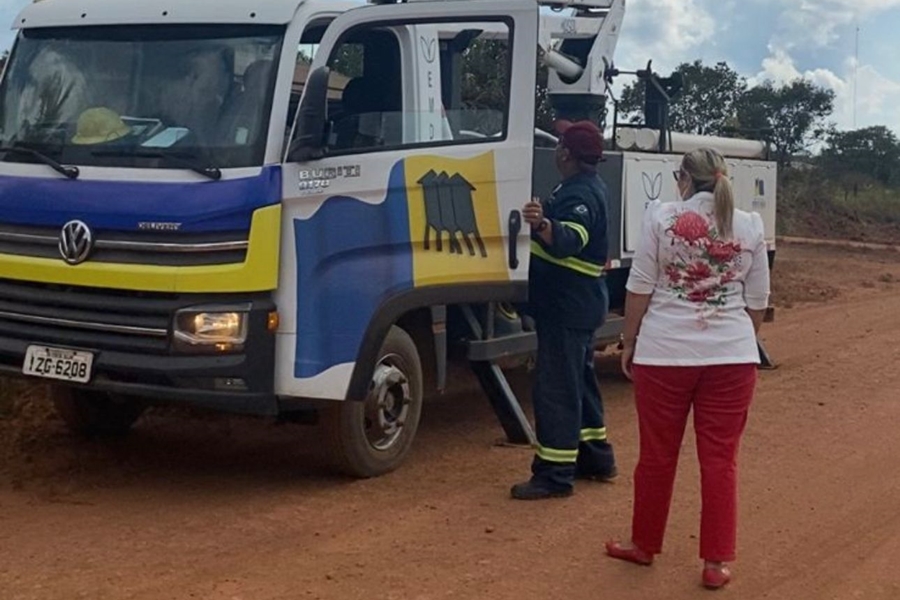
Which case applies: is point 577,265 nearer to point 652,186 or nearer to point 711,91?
point 652,186

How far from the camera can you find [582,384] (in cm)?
667

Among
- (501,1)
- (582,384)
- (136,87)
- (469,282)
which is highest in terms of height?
(501,1)

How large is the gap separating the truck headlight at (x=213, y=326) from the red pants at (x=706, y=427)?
72.4 inches

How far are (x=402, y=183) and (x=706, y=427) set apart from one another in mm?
2053

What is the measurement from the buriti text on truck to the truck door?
0.01m

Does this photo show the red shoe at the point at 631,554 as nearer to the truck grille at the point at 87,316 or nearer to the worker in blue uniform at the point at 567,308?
the worker in blue uniform at the point at 567,308

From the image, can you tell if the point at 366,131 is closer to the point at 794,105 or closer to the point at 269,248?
the point at 269,248

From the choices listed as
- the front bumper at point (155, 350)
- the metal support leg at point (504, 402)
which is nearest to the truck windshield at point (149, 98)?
the front bumper at point (155, 350)

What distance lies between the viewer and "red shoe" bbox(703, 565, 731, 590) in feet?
17.2

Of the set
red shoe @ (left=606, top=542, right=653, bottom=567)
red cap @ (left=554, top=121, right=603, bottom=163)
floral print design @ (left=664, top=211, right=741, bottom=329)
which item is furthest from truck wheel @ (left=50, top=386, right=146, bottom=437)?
floral print design @ (left=664, top=211, right=741, bottom=329)

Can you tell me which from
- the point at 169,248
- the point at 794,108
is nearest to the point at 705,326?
the point at 169,248

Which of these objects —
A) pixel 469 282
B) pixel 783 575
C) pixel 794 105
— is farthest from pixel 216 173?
pixel 794 105

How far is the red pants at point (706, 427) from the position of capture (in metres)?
5.21

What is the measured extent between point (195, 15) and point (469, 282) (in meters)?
1.96
